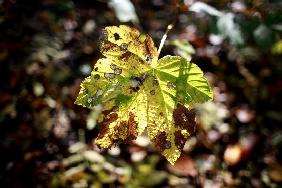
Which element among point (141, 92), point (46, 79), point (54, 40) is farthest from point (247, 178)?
point (54, 40)

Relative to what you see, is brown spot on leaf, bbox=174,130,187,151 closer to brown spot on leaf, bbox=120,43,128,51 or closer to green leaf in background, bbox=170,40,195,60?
brown spot on leaf, bbox=120,43,128,51

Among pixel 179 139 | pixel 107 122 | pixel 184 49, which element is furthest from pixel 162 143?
pixel 184 49

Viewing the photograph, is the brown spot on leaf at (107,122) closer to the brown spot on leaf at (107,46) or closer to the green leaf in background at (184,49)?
the brown spot on leaf at (107,46)

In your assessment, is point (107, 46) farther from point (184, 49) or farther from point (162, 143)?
point (184, 49)

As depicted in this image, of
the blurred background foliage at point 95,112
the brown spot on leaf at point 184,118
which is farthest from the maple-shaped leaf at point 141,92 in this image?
the blurred background foliage at point 95,112

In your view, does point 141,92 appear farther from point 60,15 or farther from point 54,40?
point 60,15

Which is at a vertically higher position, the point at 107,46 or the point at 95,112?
the point at 107,46
